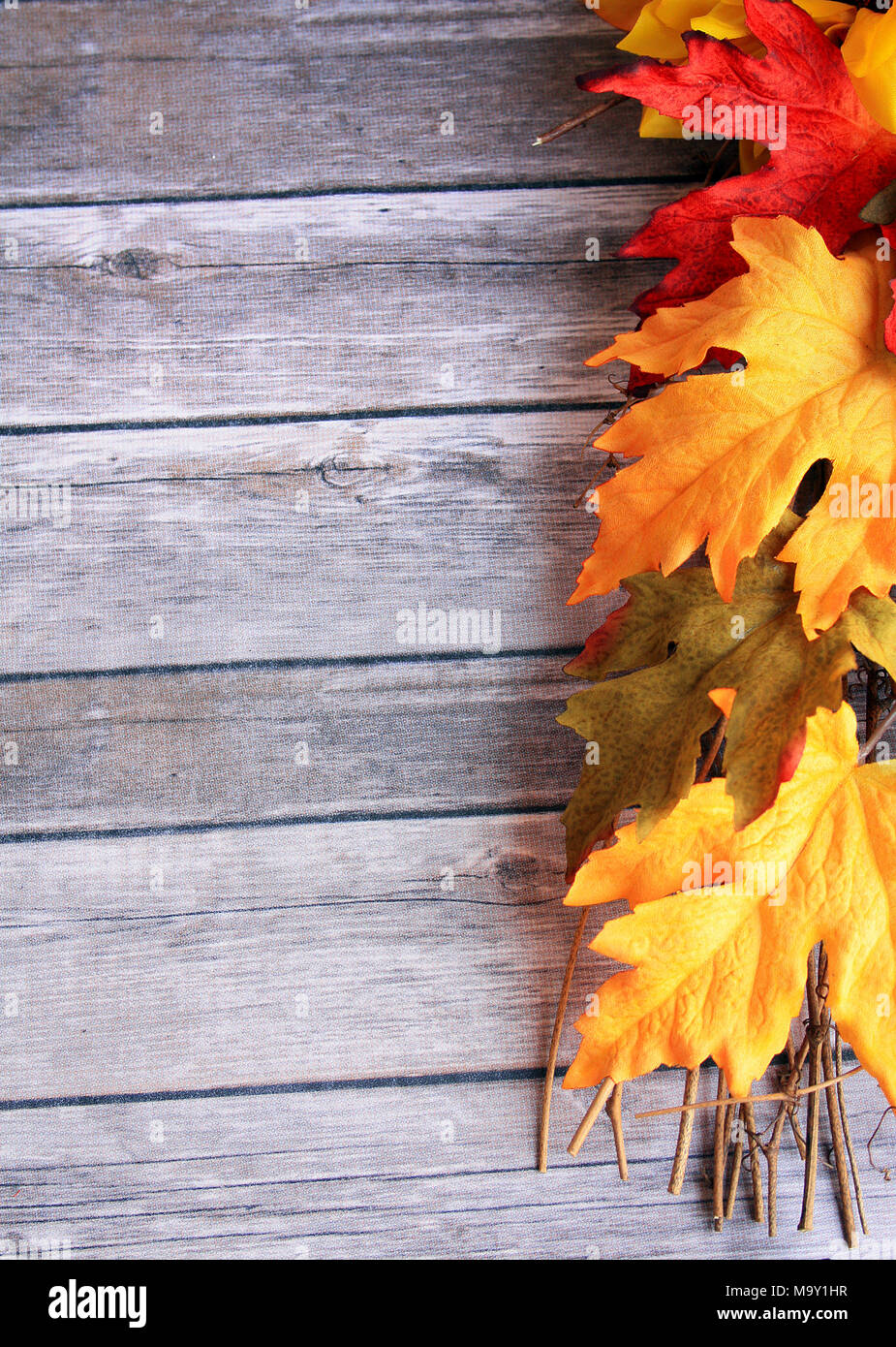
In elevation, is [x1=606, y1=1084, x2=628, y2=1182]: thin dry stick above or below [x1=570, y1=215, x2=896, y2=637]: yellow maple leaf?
below

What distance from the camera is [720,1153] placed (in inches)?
25.9

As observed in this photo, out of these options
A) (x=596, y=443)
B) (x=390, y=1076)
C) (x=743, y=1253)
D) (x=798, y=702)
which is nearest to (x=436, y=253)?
(x=596, y=443)

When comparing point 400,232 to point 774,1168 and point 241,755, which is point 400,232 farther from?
point 774,1168

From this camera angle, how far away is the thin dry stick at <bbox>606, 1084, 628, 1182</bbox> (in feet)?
2.08

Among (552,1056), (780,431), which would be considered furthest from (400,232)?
(552,1056)

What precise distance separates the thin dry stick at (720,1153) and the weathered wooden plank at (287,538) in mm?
338

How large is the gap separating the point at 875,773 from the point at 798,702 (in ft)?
0.26

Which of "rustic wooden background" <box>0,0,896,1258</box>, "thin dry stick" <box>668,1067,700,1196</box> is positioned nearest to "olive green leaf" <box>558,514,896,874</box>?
"rustic wooden background" <box>0,0,896,1258</box>

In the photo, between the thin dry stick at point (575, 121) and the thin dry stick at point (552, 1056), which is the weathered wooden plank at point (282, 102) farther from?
the thin dry stick at point (552, 1056)

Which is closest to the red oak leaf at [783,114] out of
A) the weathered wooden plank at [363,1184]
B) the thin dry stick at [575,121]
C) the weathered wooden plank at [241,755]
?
the thin dry stick at [575,121]

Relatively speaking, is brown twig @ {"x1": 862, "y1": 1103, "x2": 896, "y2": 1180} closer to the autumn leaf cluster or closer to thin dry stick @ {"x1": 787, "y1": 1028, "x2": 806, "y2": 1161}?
thin dry stick @ {"x1": 787, "y1": 1028, "x2": 806, "y2": 1161}

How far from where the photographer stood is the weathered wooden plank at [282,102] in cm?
70

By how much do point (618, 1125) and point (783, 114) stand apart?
632 mm

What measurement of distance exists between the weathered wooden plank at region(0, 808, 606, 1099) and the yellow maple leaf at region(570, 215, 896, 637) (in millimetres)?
260
